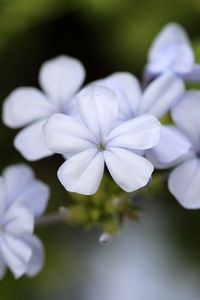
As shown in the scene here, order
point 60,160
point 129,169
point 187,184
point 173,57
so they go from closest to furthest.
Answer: point 129,169
point 187,184
point 173,57
point 60,160

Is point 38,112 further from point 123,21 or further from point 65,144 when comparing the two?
point 123,21

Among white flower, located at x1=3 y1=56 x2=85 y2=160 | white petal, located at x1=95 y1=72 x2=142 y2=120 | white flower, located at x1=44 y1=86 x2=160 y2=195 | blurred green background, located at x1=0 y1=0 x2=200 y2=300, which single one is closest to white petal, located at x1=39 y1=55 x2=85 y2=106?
white flower, located at x1=3 y1=56 x2=85 y2=160

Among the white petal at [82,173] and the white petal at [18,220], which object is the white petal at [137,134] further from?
the white petal at [18,220]

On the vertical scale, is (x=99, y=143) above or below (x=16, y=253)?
above

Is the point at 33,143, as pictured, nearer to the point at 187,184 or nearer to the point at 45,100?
the point at 45,100

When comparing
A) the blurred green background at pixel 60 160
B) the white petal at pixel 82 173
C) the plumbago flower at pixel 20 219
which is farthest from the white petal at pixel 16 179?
the blurred green background at pixel 60 160

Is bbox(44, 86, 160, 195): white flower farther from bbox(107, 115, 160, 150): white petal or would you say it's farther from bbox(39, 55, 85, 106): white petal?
bbox(39, 55, 85, 106): white petal

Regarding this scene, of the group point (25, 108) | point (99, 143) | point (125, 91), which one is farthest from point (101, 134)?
point (25, 108)
